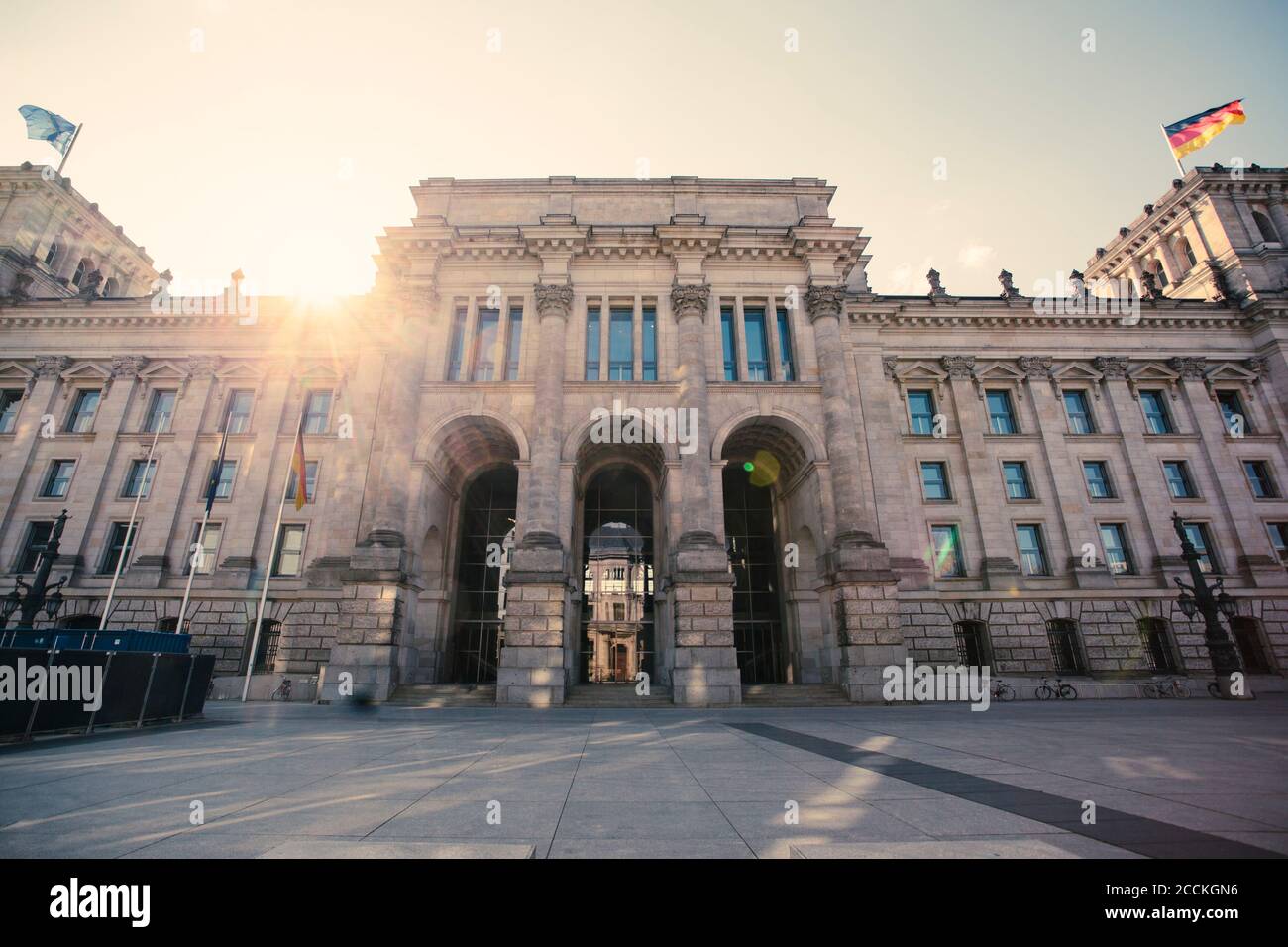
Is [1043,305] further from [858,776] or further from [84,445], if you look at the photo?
[84,445]

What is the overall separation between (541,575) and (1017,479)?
84.6 ft

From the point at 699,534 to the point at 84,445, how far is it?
34643 mm

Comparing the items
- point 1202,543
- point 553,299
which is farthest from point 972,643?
point 553,299

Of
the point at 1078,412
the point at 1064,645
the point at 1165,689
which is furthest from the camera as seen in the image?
the point at 1078,412

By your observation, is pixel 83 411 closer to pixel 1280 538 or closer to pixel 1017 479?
pixel 1017 479

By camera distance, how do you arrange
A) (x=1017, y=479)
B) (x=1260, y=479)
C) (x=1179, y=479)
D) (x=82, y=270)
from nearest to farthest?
(x=1017, y=479), (x=1179, y=479), (x=1260, y=479), (x=82, y=270)

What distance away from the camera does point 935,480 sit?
93.2 feet

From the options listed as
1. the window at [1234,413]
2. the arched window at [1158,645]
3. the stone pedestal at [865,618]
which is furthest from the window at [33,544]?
the window at [1234,413]

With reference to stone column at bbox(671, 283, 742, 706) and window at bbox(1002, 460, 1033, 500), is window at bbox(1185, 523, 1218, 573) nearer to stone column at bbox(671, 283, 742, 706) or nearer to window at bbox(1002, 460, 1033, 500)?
window at bbox(1002, 460, 1033, 500)

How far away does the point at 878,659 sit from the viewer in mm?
20375

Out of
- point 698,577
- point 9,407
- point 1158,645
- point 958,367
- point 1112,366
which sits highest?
point 1112,366

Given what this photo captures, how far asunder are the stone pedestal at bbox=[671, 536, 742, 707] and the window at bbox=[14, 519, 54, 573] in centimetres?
3249

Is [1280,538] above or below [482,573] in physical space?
above
